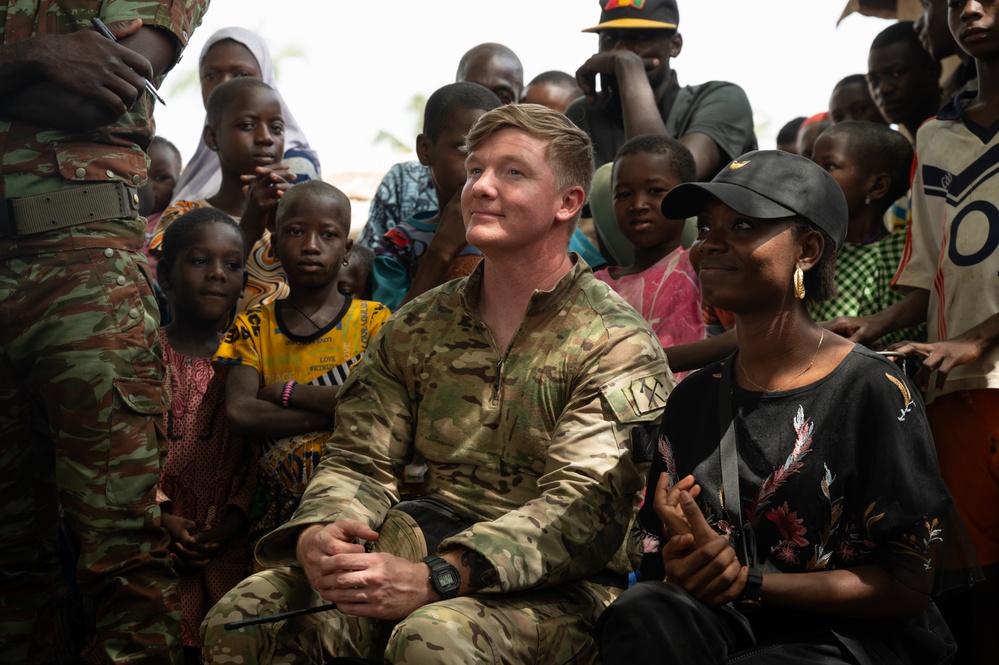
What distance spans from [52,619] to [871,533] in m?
2.68

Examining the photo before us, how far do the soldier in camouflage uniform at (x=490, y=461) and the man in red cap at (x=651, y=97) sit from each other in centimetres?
186

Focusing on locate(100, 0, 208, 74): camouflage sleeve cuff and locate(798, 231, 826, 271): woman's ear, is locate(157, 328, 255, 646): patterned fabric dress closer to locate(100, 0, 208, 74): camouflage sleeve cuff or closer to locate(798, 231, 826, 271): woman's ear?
locate(100, 0, 208, 74): camouflage sleeve cuff

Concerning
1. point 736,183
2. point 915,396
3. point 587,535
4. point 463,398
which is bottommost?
point 587,535

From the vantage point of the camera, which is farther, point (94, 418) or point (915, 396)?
point (94, 418)

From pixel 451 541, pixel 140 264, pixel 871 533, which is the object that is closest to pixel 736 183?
pixel 871 533

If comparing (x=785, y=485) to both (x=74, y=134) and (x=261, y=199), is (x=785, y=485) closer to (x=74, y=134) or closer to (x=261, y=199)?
(x=74, y=134)

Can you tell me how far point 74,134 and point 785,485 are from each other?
2472 millimetres

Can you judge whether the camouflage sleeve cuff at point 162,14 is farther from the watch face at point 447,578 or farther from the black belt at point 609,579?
the black belt at point 609,579

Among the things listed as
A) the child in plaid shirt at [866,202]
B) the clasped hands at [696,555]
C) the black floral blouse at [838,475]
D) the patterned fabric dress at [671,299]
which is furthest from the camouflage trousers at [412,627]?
the child in plaid shirt at [866,202]

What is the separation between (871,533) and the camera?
2.60 metres

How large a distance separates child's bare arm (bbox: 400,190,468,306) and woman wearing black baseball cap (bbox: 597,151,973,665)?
66.8 inches

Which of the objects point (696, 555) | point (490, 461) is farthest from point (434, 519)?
point (696, 555)

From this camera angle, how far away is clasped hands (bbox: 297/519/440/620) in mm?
2725

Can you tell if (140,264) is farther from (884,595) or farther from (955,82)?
(955,82)
